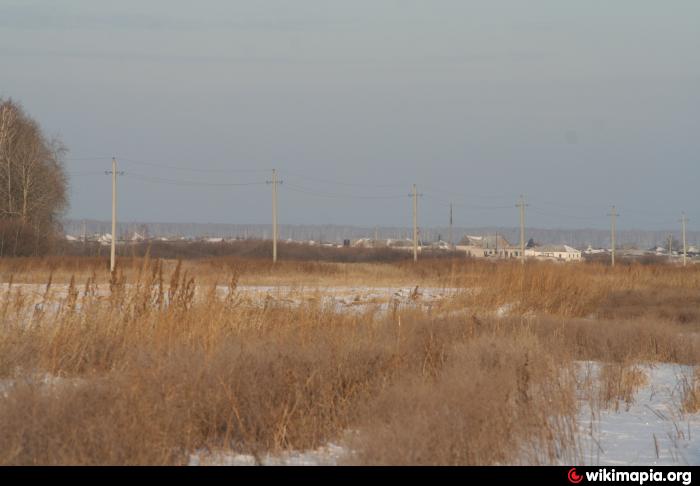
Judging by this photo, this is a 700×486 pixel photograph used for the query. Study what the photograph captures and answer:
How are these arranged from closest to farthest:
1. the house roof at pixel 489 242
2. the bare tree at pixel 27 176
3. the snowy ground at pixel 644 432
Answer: the snowy ground at pixel 644 432 → the bare tree at pixel 27 176 → the house roof at pixel 489 242

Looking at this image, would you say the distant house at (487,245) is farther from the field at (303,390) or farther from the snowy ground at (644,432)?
the snowy ground at (644,432)

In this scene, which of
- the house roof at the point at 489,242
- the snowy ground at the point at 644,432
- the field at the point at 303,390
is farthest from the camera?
the house roof at the point at 489,242

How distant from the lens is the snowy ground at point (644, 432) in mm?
6453

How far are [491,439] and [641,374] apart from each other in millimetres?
5100

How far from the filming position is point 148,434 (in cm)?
552

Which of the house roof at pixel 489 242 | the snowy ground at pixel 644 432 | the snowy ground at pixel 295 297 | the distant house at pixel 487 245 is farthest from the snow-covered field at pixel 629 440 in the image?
the house roof at pixel 489 242

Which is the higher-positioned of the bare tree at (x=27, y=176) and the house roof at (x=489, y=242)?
the bare tree at (x=27, y=176)

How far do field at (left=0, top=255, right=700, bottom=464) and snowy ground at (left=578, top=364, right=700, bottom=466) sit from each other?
0.09ft

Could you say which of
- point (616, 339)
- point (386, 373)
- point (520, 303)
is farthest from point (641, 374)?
point (520, 303)

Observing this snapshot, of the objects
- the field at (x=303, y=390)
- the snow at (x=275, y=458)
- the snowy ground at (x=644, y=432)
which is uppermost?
the field at (x=303, y=390)

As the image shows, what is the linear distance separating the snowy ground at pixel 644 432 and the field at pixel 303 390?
3 centimetres

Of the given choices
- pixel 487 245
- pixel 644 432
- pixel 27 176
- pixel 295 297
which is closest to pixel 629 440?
pixel 644 432
